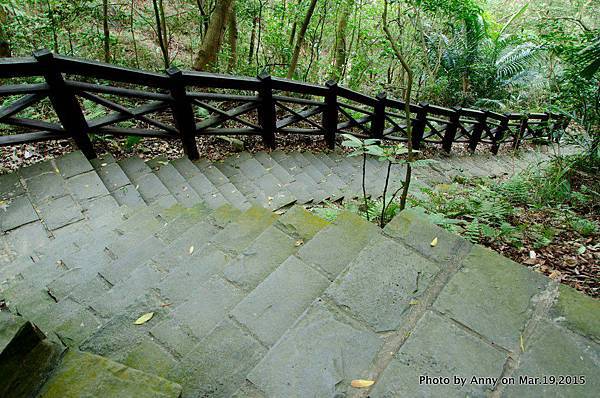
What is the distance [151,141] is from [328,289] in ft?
15.0

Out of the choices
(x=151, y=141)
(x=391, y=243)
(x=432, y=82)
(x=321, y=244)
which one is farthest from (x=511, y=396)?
(x=432, y=82)

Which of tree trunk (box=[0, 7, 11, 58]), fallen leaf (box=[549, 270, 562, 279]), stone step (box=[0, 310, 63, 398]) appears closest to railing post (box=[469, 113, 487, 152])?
fallen leaf (box=[549, 270, 562, 279])

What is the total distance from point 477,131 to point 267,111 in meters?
5.91

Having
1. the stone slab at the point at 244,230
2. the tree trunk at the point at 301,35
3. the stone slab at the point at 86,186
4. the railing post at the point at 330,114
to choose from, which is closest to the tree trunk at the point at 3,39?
the stone slab at the point at 86,186

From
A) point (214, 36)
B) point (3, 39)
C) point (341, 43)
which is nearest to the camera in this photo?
point (3, 39)

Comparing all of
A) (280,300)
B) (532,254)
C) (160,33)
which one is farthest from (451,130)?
(280,300)

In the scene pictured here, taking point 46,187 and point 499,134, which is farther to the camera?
point 499,134

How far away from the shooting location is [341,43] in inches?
403

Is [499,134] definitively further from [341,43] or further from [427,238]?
[427,238]

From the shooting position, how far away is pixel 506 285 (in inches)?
60.9

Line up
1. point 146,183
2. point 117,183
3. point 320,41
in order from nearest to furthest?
1. point 117,183
2. point 146,183
3. point 320,41

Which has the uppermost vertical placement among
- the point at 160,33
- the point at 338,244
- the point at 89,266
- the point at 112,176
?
the point at 160,33

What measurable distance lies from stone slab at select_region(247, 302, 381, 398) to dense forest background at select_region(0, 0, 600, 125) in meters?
6.13

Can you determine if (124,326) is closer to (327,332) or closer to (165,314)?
(165,314)
